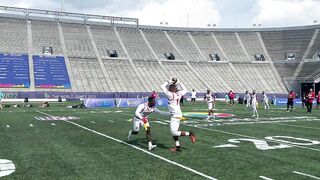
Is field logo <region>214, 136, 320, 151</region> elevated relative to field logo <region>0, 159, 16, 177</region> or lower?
lower

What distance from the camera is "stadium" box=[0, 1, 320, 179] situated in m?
9.89

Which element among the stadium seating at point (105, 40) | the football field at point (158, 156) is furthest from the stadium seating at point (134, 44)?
the football field at point (158, 156)

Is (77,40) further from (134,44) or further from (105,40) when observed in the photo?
(134,44)

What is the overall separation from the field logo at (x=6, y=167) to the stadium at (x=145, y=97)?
0.05 m

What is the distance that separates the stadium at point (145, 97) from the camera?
9.89 m

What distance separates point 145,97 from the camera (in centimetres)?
4903

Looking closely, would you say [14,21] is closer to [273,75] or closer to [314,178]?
[273,75]

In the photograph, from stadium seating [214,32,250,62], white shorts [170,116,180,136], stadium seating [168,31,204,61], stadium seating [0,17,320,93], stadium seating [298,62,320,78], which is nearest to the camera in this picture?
white shorts [170,116,180,136]

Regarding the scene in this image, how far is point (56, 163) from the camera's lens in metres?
9.91

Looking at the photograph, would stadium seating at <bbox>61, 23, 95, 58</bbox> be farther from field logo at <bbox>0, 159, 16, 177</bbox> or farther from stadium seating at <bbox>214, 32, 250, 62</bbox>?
field logo at <bbox>0, 159, 16, 177</bbox>

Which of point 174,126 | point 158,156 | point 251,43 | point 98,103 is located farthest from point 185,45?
point 158,156

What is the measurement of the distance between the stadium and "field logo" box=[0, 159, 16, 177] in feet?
0.16

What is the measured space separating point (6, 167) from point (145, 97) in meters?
39.7

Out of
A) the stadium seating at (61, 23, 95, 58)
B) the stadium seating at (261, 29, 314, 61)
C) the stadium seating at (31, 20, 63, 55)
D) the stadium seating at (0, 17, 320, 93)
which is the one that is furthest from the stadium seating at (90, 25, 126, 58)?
the stadium seating at (261, 29, 314, 61)
